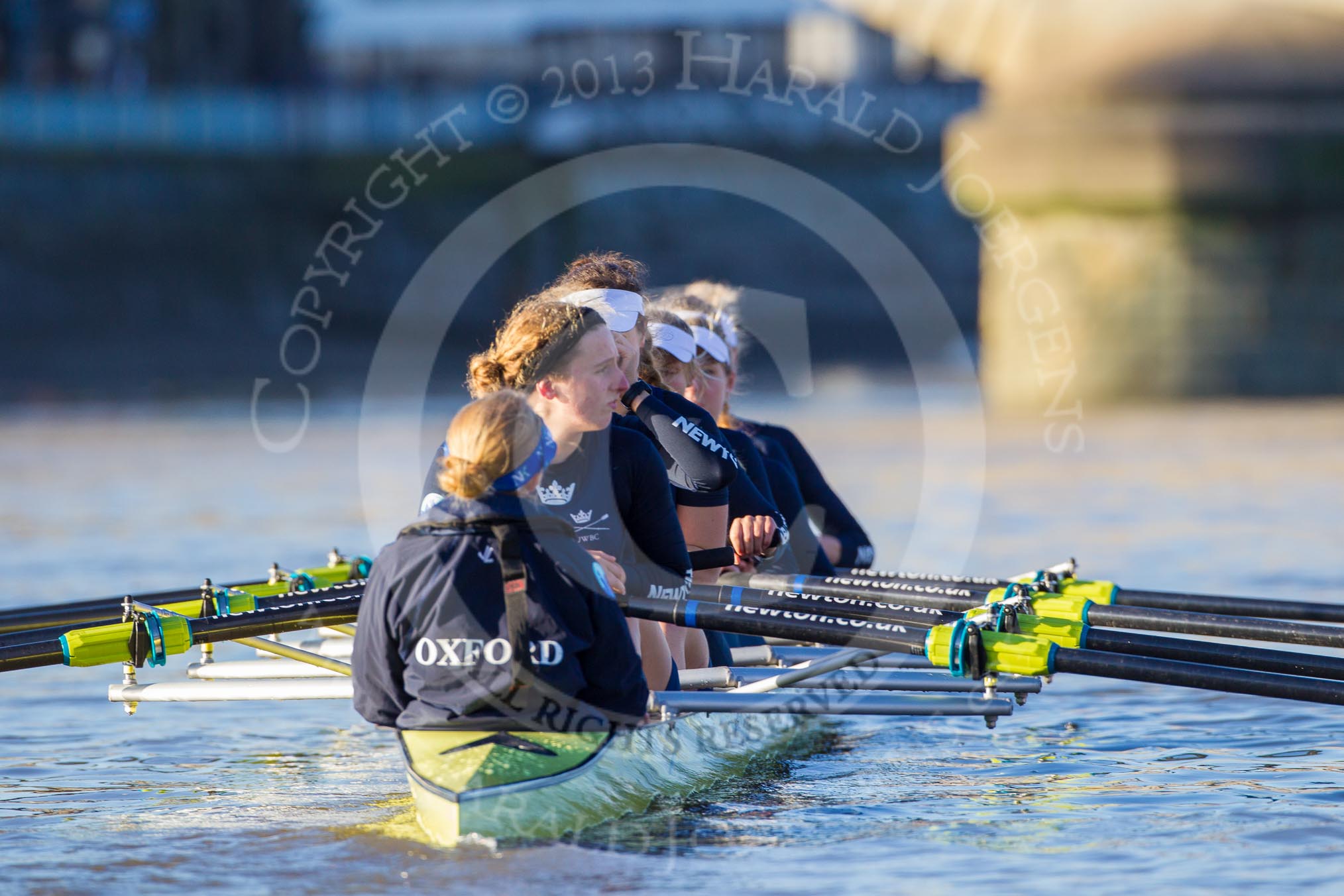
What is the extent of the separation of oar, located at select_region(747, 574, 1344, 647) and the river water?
1.42 ft

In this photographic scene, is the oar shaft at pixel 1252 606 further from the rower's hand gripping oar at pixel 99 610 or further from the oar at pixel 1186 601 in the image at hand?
the rower's hand gripping oar at pixel 99 610

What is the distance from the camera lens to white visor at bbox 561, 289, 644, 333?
5898 millimetres

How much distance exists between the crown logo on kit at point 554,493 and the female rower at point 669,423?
1.40 ft

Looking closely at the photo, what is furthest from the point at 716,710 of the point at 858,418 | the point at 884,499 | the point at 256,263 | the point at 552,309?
the point at 256,263

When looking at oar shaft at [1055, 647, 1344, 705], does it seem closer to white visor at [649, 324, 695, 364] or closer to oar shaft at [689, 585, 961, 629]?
oar shaft at [689, 585, 961, 629]

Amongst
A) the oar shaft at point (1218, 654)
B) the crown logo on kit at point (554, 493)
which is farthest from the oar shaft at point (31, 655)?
the oar shaft at point (1218, 654)

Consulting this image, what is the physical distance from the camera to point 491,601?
187 inches

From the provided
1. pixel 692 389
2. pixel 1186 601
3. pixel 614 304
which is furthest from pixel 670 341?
pixel 1186 601

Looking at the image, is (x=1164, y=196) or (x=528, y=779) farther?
(x=1164, y=196)

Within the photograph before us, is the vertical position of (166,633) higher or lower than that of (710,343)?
lower

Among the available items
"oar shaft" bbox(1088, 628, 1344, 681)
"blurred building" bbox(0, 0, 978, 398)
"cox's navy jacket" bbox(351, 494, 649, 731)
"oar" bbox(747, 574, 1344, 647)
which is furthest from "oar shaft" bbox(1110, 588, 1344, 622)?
"blurred building" bbox(0, 0, 978, 398)

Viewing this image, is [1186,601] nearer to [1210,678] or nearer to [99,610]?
[1210,678]

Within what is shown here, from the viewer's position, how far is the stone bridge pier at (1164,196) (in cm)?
1803

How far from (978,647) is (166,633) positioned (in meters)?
2.59
